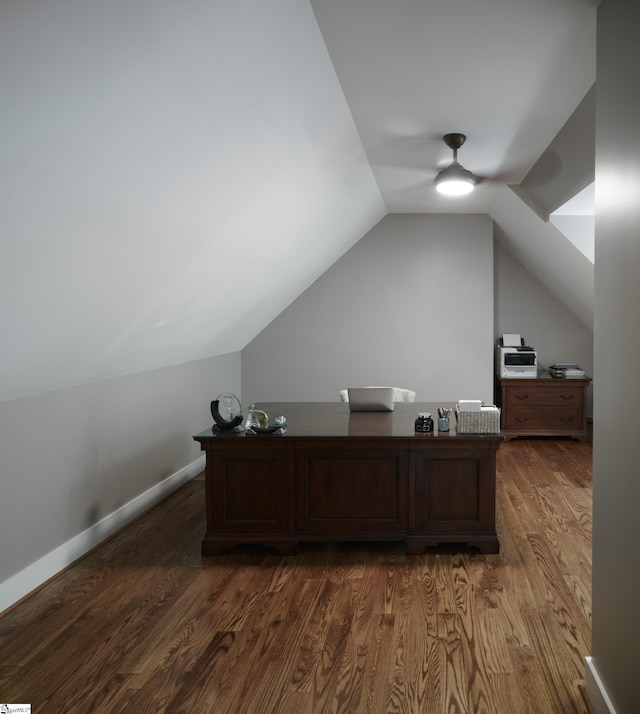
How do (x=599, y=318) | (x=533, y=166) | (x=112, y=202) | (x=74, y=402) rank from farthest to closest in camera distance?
1. (x=533, y=166)
2. (x=74, y=402)
3. (x=112, y=202)
4. (x=599, y=318)

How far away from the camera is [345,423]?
3617mm

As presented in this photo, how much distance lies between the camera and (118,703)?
1995mm

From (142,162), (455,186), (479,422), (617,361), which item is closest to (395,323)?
(455,186)

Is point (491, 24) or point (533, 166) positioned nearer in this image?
point (491, 24)

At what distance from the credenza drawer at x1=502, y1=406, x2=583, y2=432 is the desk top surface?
2.24m

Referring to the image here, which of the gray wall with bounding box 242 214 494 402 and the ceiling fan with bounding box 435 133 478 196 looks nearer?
the ceiling fan with bounding box 435 133 478 196

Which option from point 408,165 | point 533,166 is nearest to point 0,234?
point 408,165

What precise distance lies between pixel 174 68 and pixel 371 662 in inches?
87.1

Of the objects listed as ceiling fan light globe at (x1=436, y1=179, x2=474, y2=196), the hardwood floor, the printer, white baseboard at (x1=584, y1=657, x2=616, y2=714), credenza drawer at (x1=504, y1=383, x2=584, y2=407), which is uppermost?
ceiling fan light globe at (x1=436, y1=179, x2=474, y2=196)

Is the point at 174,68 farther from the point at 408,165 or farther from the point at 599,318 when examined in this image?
the point at 408,165

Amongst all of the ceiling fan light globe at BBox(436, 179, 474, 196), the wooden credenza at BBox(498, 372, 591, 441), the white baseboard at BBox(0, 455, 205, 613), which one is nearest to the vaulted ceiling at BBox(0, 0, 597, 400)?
the ceiling fan light globe at BBox(436, 179, 474, 196)

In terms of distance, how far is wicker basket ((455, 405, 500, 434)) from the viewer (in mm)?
3273

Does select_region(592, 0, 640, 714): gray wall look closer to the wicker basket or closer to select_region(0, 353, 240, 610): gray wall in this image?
the wicker basket

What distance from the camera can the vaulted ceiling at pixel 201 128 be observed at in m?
1.66
